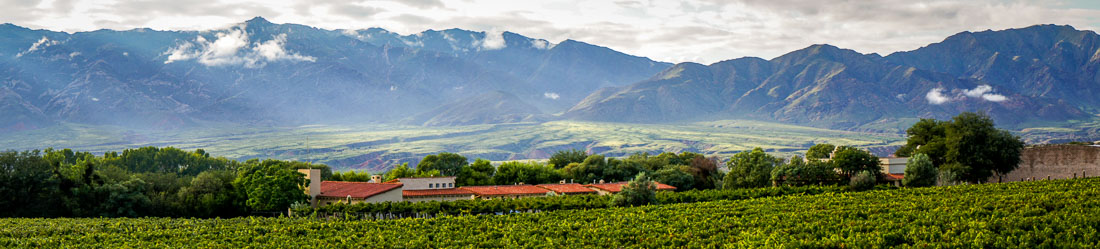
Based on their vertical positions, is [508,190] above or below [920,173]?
below

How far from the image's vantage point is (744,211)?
4591 cm

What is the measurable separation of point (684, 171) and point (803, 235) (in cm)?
7488

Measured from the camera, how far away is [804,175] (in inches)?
3521

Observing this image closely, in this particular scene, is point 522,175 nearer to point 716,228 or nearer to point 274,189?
point 274,189

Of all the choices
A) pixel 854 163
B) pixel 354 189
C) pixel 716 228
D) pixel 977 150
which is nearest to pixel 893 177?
pixel 854 163

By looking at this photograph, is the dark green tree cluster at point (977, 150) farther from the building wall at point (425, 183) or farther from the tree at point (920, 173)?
the building wall at point (425, 183)

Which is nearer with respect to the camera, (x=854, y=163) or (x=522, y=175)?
(x=854, y=163)

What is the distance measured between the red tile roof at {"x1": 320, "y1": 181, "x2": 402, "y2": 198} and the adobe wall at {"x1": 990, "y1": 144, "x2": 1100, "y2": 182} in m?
60.3

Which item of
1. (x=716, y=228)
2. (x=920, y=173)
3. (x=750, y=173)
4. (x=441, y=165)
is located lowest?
(x=441, y=165)

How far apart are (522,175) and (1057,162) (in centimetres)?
5788

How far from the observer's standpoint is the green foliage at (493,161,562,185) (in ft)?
355

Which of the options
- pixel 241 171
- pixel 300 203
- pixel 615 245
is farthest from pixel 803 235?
pixel 241 171

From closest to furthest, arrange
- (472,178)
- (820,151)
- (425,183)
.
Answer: (425,183), (472,178), (820,151)

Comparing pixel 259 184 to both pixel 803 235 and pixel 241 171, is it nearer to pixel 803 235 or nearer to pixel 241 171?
pixel 241 171
